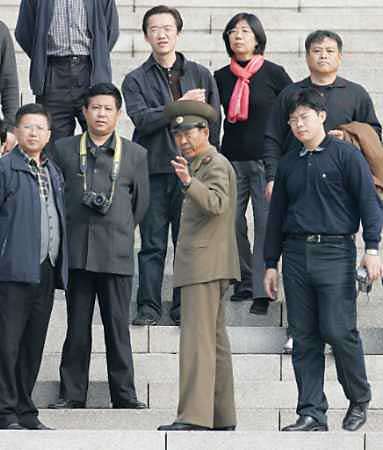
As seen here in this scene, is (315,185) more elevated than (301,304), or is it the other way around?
(315,185)

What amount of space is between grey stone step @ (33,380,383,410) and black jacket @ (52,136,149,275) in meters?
0.69

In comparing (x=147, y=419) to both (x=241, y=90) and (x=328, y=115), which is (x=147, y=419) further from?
(x=241, y=90)

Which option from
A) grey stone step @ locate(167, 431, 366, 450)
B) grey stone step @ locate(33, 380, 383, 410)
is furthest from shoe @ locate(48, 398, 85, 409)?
grey stone step @ locate(167, 431, 366, 450)

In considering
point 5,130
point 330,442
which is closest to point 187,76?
point 5,130

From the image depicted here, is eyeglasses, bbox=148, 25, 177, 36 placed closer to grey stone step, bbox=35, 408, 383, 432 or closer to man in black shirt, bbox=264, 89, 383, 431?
man in black shirt, bbox=264, 89, 383, 431

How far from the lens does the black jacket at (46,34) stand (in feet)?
40.1

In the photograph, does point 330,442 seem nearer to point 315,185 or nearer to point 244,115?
point 315,185

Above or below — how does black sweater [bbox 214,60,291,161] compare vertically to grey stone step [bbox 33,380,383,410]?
above

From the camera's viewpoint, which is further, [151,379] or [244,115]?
[244,115]

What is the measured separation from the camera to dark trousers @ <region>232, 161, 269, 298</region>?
39.1 ft

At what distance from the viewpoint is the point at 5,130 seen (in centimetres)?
1145

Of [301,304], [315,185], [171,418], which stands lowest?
[171,418]

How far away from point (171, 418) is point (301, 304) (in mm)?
1036

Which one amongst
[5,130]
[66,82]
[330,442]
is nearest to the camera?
[330,442]
